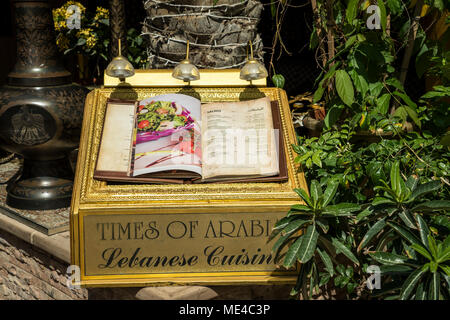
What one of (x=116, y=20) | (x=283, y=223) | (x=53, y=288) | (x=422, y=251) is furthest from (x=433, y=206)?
(x=116, y=20)

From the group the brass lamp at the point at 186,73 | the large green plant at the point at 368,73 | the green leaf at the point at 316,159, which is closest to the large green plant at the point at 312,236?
the green leaf at the point at 316,159

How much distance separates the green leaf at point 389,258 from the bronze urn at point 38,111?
66.9 inches

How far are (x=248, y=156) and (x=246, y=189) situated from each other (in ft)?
0.51

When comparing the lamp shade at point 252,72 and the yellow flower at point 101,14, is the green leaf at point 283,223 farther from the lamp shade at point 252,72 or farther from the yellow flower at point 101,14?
the yellow flower at point 101,14

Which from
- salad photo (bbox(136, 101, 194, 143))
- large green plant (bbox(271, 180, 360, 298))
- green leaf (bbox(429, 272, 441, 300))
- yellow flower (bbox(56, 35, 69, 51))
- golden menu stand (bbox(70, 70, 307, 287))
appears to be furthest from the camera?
yellow flower (bbox(56, 35, 69, 51))

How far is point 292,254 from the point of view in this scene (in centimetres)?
177

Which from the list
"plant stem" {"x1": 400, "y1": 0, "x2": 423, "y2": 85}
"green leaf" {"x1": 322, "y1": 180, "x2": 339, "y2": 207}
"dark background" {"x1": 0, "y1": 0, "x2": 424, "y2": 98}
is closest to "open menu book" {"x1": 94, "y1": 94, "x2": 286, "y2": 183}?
"green leaf" {"x1": 322, "y1": 180, "x2": 339, "y2": 207}

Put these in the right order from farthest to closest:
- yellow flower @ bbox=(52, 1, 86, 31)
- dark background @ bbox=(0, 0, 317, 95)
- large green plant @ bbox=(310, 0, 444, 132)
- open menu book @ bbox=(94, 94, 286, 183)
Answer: dark background @ bbox=(0, 0, 317, 95) < yellow flower @ bbox=(52, 1, 86, 31) < large green plant @ bbox=(310, 0, 444, 132) < open menu book @ bbox=(94, 94, 286, 183)

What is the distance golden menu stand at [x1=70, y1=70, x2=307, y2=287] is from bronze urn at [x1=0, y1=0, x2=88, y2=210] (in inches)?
31.4

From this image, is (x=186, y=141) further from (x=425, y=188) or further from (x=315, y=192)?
(x=425, y=188)

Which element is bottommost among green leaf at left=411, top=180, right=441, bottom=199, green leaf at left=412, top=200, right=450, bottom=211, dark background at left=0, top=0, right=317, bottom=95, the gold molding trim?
dark background at left=0, top=0, right=317, bottom=95

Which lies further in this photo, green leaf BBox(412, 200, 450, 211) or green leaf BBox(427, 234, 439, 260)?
green leaf BBox(412, 200, 450, 211)

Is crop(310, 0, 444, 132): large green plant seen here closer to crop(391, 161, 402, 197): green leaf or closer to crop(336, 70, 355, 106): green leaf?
crop(336, 70, 355, 106): green leaf

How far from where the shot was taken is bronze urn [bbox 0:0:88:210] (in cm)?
267
